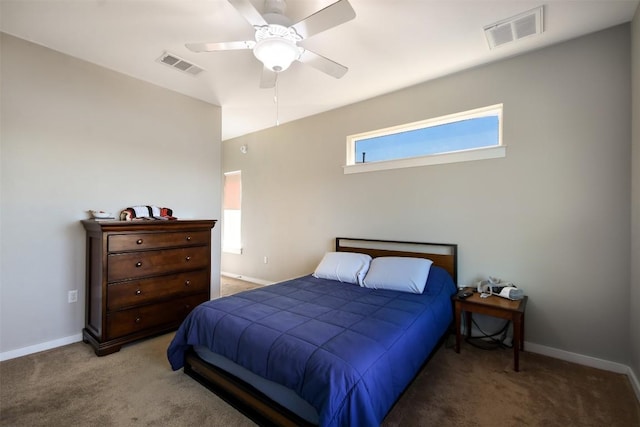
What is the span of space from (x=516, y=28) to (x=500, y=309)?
7.44 ft

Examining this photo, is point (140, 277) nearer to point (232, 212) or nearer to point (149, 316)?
point (149, 316)

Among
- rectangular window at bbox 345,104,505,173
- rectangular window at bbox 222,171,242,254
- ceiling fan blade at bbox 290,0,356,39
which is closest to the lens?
ceiling fan blade at bbox 290,0,356,39

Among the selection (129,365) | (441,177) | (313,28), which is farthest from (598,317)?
(129,365)

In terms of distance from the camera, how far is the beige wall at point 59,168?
244 centimetres

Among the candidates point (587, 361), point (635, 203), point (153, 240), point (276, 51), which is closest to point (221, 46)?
point (276, 51)

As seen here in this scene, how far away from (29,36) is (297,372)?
3.55 metres

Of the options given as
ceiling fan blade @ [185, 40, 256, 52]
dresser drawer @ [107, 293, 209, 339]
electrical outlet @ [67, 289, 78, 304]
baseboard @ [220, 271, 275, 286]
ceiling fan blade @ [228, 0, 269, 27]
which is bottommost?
baseboard @ [220, 271, 275, 286]

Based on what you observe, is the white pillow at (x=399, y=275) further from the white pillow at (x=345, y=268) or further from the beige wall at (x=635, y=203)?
the beige wall at (x=635, y=203)

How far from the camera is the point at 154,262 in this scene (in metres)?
2.83

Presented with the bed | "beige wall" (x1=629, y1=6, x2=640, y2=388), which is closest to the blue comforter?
the bed

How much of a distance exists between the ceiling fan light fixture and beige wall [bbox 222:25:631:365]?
74.6 inches

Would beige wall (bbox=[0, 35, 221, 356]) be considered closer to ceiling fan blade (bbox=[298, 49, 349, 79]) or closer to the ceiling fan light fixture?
the ceiling fan light fixture

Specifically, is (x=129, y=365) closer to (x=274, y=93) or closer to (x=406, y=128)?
(x=274, y=93)

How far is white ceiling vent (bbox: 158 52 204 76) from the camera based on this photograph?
2716 millimetres
